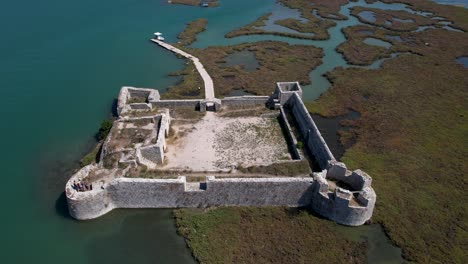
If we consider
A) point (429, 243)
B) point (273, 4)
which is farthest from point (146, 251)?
point (273, 4)

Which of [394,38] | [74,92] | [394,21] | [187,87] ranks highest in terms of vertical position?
[394,21]

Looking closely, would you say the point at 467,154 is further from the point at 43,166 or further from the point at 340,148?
the point at 43,166

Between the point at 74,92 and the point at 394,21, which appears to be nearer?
the point at 74,92

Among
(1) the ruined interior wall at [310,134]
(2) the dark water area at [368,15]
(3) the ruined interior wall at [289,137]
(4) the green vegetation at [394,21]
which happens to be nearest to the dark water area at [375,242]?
(1) the ruined interior wall at [310,134]

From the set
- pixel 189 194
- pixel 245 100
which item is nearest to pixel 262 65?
pixel 245 100

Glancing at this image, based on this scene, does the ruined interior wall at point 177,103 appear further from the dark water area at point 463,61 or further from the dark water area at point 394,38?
the dark water area at point 463,61

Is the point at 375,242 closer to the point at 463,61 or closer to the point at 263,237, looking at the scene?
the point at 263,237
